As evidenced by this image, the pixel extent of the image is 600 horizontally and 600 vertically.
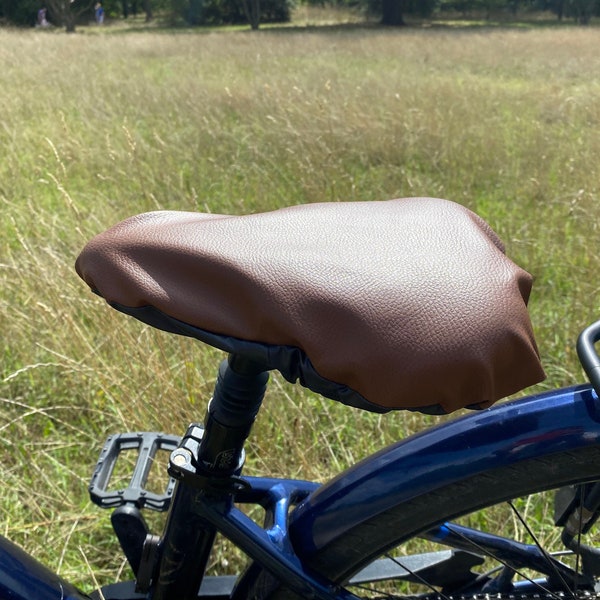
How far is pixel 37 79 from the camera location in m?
7.36

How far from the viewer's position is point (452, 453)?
0.91 metres

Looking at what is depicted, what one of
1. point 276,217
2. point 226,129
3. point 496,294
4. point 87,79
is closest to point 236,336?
point 276,217

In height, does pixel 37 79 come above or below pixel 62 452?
above

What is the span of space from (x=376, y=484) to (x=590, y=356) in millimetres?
328

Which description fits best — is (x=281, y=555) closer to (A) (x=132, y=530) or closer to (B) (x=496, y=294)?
(A) (x=132, y=530)

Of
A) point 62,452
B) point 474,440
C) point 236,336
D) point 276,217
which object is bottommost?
point 62,452

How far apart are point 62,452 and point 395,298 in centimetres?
161

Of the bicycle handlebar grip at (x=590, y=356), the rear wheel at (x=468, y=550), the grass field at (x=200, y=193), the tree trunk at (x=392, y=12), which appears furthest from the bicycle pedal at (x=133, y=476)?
the tree trunk at (x=392, y=12)

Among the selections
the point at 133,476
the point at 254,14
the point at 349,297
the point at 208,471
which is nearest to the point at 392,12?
the point at 254,14

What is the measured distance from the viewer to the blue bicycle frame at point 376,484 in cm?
87

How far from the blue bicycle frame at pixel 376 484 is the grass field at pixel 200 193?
68 cm

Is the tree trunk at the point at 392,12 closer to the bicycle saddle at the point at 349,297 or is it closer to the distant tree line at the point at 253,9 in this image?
the distant tree line at the point at 253,9

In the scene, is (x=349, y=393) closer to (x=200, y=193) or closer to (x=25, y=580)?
(x=25, y=580)

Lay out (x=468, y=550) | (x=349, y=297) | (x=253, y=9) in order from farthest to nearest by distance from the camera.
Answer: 1. (x=253, y=9)
2. (x=468, y=550)
3. (x=349, y=297)
